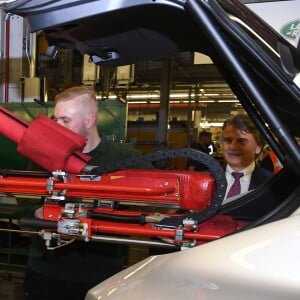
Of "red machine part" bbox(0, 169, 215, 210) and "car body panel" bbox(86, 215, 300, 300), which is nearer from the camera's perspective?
"car body panel" bbox(86, 215, 300, 300)

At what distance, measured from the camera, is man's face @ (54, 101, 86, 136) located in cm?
233

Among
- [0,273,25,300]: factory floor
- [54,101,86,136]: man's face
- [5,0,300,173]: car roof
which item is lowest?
[0,273,25,300]: factory floor

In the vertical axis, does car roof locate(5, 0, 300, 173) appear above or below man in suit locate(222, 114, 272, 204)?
above

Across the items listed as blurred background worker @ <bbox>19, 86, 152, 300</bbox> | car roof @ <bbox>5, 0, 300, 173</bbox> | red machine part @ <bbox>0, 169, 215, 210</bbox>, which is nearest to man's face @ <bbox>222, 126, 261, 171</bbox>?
blurred background worker @ <bbox>19, 86, 152, 300</bbox>

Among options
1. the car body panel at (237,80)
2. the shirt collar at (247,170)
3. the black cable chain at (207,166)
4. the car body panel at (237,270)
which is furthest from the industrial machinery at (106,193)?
the shirt collar at (247,170)

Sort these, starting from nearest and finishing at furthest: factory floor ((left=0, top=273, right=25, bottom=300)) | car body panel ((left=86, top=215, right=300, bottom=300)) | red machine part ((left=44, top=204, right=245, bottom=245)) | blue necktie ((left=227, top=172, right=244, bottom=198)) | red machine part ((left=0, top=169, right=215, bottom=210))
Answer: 1. car body panel ((left=86, top=215, right=300, bottom=300))
2. red machine part ((left=44, top=204, right=245, bottom=245))
3. red machine part ((left=0, top=169, right=215, bottom=210))
4. blue necktie ((left=227, top=172, right=244, bottom=198))
5. factory floor ((left=0, top=273, right=25, bottom=300))

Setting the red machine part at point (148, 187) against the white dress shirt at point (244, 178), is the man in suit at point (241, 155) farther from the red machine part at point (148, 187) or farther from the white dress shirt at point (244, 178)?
the red machine part at point (148, 187)

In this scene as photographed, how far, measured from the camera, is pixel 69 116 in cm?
233

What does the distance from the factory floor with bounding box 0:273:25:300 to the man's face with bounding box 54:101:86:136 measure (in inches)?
133

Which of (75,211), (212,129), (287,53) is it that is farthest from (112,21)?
(212,129)

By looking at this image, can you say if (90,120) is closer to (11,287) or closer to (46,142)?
(46,142)

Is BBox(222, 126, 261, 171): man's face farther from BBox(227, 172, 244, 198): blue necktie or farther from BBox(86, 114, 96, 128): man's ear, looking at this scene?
BBox(86, 114, 96, 128): man's ear

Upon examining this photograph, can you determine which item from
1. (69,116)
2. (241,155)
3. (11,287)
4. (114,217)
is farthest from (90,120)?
(11,287)

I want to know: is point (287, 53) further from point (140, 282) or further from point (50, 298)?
point (50, 298)
